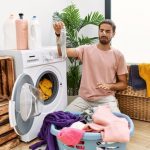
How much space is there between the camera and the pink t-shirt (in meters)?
2.31

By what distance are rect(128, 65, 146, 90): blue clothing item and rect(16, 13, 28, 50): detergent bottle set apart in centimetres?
115

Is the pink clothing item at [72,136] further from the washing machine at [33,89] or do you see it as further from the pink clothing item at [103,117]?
the washing machine at [33,89]

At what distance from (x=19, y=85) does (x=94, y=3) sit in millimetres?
1809

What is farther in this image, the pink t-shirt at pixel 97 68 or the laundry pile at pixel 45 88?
the laundry pile at pixel 45 88

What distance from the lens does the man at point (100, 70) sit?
230cm

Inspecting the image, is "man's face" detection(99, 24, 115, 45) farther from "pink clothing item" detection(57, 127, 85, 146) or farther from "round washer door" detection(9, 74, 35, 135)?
"pink clothing item" detection(57, 127, 85, 146)

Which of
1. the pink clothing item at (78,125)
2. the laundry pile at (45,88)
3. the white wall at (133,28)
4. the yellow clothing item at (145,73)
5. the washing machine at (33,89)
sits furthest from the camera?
the white wall at (133,28)

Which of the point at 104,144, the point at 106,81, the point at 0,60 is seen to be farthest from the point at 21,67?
the point at 104,144

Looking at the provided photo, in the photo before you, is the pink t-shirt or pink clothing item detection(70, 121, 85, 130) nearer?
pink clothing item detection(70, 121, 85, 130)

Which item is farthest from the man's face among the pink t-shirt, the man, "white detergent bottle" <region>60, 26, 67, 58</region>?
"white detergent bottle" <region>60, 26, 67, 58</region>

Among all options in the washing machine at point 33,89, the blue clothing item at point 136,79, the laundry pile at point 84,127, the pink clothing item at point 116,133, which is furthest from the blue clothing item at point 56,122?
the blue clothing item at point 136,79

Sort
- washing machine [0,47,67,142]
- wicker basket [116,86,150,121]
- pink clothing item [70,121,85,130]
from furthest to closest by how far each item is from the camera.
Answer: wicker basket [116,86,150,121]
washing machine [0,47,67,142]
pink clothing item [70,121,85,130]

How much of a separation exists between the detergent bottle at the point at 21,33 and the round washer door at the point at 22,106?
38cm

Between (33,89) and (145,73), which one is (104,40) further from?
(33,89)
